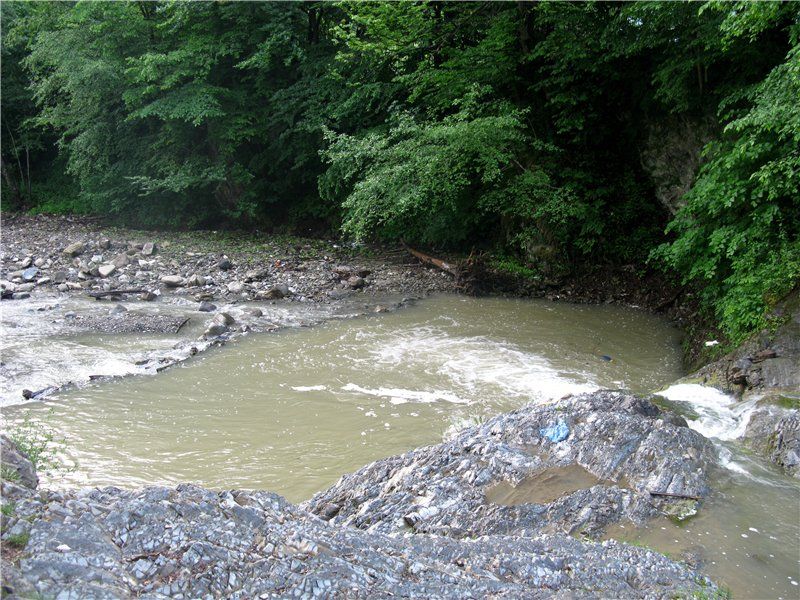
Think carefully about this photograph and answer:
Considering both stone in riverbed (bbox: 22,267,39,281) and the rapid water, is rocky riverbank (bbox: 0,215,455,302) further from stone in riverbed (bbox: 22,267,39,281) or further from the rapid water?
the rapid water

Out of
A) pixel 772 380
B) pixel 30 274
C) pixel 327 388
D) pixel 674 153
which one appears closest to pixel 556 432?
pixel 772 380

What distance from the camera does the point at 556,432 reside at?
17.4 ft

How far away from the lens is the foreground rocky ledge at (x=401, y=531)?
281 centimetres

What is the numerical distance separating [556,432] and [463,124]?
8411 mm

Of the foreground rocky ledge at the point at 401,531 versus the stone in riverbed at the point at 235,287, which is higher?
the foreground rocky ledge at the point at 401,531

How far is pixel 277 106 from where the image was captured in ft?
57.2

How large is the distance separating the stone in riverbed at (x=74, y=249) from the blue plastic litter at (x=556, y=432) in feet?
48.2

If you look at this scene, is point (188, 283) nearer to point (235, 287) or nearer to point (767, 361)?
point (235, 287)

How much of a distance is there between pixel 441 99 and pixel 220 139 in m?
7.83

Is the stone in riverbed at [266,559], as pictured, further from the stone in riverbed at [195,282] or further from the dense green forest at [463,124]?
the stone in riverbed at [195,282]

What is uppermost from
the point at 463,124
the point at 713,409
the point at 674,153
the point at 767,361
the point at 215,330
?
the point at 463,124

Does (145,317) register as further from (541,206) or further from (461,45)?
(461,45)

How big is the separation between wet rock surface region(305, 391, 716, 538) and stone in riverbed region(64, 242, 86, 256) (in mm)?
13611

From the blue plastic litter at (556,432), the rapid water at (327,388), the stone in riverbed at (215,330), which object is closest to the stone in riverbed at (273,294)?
the rapid water at (327,388)
